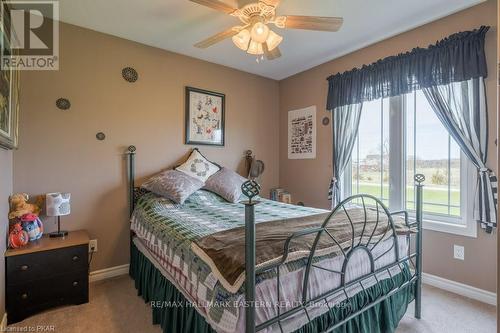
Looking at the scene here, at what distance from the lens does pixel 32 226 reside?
2104 mm

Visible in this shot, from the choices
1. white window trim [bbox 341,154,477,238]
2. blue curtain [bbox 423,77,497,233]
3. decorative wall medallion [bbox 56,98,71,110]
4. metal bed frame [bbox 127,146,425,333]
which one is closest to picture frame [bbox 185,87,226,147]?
decorative wall medallion [bbox 56,98,71,110]

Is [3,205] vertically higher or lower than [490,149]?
lower

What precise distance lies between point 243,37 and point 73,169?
211 cm

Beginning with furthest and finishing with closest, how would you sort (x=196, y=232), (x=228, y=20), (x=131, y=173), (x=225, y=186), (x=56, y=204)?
(x=225, y=186), (x=131, y=173), (x=228, y=20), (x=56, y=204), (x=196, y=232)

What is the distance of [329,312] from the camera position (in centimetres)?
138

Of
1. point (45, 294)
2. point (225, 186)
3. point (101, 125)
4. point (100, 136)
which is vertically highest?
point (101, 125)

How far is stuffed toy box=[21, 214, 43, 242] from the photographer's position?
2.06 meters

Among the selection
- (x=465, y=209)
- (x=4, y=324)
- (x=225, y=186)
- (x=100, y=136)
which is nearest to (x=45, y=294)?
(x=4, y=324)

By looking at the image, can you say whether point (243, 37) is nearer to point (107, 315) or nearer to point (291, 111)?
point (291, 111)

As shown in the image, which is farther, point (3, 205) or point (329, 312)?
point (3, 205)

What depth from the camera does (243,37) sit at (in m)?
1.99

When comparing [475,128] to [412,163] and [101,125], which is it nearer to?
[412,163]

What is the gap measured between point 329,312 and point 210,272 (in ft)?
2.37

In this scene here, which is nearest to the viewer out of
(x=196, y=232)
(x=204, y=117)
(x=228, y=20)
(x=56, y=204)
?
(x=196, y=232)
